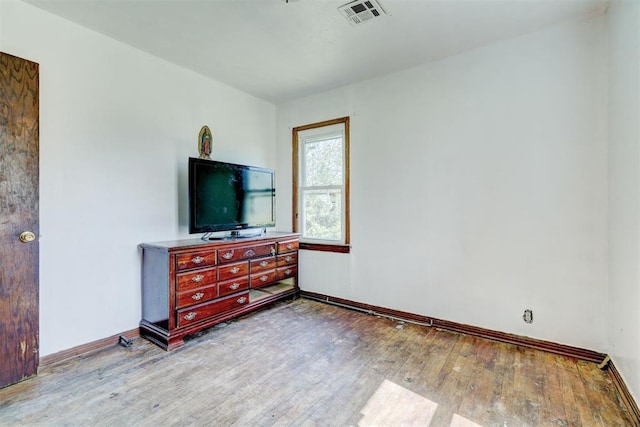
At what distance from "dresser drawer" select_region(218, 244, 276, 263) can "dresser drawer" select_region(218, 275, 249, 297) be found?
21 cm

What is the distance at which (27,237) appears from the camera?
2016 millimetres

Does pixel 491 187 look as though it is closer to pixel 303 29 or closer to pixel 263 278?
pixel 303 29

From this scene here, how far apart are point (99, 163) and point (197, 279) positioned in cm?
126

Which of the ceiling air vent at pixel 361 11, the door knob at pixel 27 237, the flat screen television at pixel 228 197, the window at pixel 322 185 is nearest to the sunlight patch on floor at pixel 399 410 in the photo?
the window at pixel 322 185

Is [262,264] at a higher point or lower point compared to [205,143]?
lower

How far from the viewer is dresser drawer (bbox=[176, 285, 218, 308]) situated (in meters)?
2.55

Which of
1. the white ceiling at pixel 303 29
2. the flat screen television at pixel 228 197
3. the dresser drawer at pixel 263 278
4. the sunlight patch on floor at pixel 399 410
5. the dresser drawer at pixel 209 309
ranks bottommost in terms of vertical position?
the sunlight patch on floor at pixel 399 410

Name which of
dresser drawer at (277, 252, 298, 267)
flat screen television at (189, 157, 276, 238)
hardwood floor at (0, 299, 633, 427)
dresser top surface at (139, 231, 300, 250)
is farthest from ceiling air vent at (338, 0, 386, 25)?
hardwood floor at (0, 299, 633, 427)

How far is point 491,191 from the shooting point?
8.89 feet

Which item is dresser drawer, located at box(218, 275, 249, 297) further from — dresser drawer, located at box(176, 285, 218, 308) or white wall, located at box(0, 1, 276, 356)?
white wall, located at box(0, 1, 276, 356)

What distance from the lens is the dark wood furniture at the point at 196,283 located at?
252 cm

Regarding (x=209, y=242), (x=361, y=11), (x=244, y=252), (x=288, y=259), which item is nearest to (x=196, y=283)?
(x=209, y=242)

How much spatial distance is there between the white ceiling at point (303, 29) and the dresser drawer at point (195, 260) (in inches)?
72.6

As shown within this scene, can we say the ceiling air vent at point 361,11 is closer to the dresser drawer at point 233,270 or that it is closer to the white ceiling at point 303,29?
the white ceiling at point 303,29
